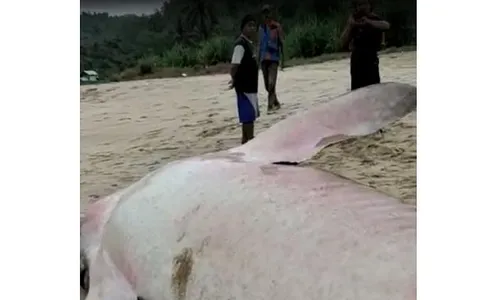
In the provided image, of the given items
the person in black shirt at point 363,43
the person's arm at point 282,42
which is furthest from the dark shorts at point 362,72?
the person's arm at point 282,42

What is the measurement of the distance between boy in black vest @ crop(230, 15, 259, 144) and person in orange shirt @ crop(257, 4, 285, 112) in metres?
0.02

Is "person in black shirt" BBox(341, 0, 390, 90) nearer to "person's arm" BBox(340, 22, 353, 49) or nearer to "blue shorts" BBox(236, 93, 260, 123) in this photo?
"person's arm" BBox(340, 22, 353, 49)

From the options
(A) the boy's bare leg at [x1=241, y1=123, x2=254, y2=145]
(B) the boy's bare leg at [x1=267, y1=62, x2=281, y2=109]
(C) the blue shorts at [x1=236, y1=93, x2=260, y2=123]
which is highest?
(B) the boy's bare leg at [x1=267, y1=62, x2=281, y2=109]

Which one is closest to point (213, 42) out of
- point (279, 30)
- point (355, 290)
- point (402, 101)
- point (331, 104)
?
point (279, 30)

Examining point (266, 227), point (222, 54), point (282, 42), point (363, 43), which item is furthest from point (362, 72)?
point (266, 227)

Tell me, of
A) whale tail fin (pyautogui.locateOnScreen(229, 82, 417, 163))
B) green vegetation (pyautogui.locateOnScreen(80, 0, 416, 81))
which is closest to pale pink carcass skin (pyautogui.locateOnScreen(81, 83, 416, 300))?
whale tail fin (pyautogui.locateOnScreen(229, 82, 417, 163))

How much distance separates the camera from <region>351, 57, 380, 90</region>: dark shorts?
1438 millimetres

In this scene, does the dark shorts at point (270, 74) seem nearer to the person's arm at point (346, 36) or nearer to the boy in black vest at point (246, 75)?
the boy in black vest at point (246, 75)

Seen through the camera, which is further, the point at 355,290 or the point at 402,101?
the point at 402,101

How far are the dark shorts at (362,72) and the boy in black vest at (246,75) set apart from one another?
0.17 meters
